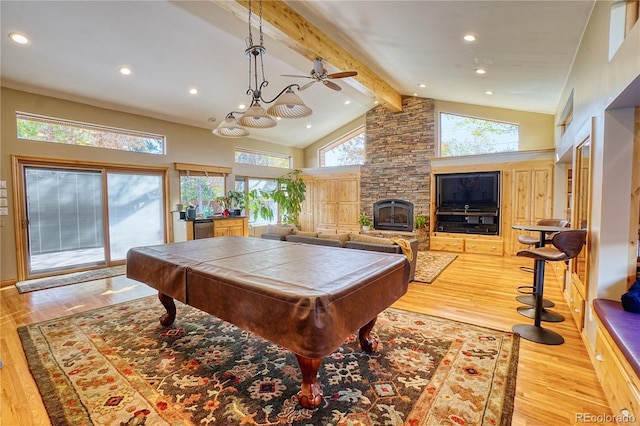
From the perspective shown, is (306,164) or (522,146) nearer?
(522,146)

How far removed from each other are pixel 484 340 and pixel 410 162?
5614 millimetres

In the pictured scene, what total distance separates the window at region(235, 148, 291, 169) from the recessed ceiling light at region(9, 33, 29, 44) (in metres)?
4.55

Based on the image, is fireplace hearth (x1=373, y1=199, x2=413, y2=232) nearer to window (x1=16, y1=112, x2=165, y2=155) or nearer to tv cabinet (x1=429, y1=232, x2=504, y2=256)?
tv cabinet (x1=429, y1=232, x2=504, y2=256)

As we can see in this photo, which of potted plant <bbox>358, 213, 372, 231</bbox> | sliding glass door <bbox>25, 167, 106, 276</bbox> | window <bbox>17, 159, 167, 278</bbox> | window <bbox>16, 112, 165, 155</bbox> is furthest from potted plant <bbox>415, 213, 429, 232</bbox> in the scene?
sliding glass door <bbox>25, 167, 106, 276</bbox>

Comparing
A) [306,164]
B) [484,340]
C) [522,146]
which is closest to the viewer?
[484,340]

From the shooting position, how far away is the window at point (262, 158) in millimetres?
8156

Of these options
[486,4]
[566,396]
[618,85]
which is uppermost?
[486,4]

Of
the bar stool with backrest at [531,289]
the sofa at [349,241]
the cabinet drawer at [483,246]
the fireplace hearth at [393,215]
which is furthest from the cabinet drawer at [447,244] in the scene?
the sofa at [349,241]

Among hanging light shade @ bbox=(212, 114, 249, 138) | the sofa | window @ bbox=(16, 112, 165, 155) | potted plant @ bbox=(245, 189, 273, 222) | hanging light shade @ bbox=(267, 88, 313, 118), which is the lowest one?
the sofa

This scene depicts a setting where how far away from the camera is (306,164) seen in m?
10.0

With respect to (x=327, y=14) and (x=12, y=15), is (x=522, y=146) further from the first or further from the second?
(x=12, y=15)

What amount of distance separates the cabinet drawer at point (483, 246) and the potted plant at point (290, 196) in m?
4.76

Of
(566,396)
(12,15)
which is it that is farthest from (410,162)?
(12,15)

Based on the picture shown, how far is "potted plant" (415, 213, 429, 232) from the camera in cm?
722
